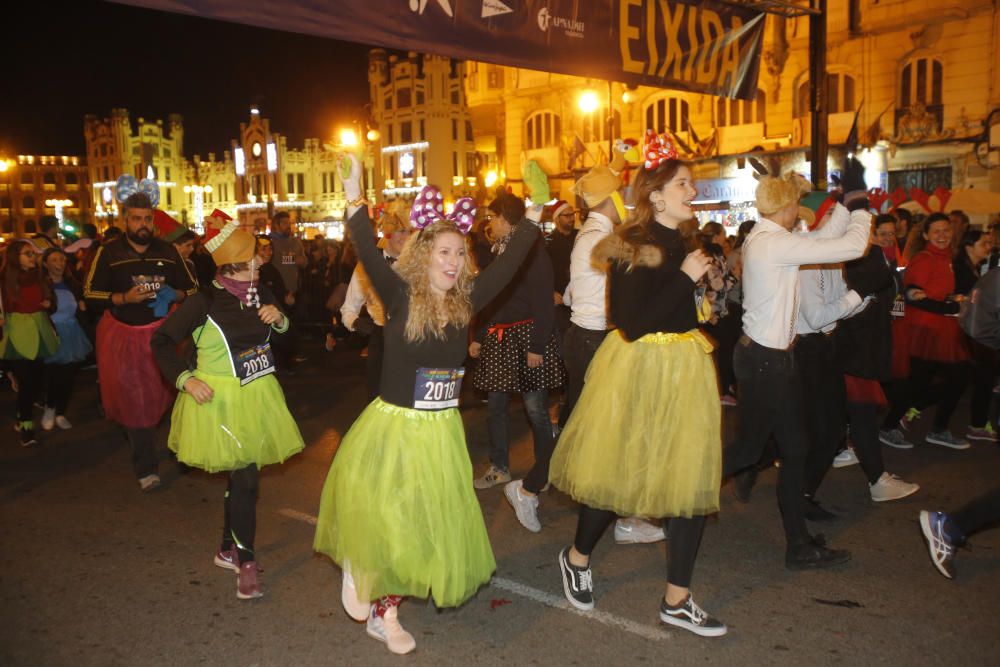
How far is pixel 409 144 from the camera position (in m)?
77.4

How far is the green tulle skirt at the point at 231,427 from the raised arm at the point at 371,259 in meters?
1.40

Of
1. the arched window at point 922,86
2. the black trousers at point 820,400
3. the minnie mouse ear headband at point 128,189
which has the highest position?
the arched window at point 922,86

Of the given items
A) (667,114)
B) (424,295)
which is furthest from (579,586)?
(667,114)

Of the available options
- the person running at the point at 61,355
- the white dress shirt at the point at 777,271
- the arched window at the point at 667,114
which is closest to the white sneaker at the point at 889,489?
the white dress shirt at the point at 777,271

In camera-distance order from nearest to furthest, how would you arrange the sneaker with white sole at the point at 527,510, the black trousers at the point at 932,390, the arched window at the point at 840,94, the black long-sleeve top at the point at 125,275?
the sneaker with white sole at the point at 527,510 < the black long-sleeve top at the point at 125,275 < the black trousers at the point at 932,390 < the arched window at the point at 840,94

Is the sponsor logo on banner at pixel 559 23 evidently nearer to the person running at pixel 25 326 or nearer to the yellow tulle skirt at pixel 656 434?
the yellow tulle skirt at pixel 656 434

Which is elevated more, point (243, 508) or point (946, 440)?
point (243, 508)

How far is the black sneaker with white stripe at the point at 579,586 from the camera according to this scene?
14.1 feet

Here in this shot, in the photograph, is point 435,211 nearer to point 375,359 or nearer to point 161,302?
point 375,359

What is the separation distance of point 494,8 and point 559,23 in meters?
0.74

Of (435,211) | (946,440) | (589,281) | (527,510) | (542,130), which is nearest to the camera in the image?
(435,211)

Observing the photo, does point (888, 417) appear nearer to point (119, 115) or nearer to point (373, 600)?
point (373, 600)

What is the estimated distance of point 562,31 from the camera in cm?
773

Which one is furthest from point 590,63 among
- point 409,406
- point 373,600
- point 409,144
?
point 409,144
